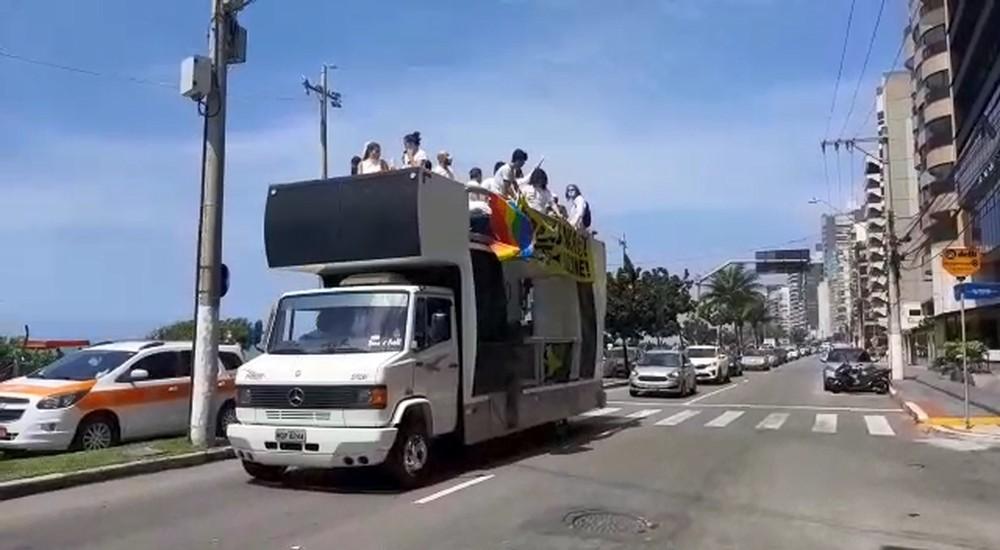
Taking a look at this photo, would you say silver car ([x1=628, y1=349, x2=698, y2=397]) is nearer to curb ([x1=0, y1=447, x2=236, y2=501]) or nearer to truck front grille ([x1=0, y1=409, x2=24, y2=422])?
curb ([x1=0, y1=447, x2=236, y2=501])

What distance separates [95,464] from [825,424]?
14562 mm

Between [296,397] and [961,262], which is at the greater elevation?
[961,262]

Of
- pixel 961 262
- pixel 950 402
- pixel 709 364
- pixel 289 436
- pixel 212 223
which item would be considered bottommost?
pixel 950 402

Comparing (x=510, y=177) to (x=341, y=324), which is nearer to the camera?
(x=341, y=324)

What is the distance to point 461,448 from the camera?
13141mm

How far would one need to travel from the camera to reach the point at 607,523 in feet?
28.6

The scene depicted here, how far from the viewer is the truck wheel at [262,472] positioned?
11.4m

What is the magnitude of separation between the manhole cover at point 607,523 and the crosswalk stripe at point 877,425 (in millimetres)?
10787

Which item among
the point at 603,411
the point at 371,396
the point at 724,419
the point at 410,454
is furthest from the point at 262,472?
the point at 603,411

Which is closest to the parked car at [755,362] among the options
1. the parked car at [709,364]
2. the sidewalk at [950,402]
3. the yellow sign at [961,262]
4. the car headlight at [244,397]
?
the parked car at [709,364]

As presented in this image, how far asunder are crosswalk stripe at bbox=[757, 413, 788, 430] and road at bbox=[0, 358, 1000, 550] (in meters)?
3.22

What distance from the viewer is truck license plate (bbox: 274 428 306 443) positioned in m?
10.4

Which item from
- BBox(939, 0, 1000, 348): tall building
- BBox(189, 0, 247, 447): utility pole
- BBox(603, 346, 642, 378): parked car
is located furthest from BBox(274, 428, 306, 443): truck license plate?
BBox(939, 0, 1000, 348): tall building

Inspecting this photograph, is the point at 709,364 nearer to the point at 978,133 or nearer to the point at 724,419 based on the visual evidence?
the point at 978,133
